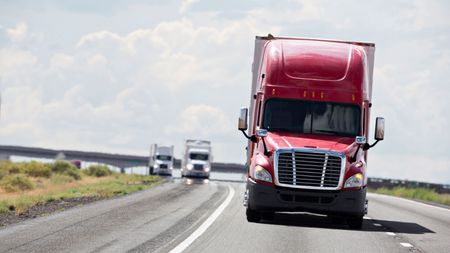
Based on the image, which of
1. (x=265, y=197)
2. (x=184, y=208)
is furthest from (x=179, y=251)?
(x=184, y=208)

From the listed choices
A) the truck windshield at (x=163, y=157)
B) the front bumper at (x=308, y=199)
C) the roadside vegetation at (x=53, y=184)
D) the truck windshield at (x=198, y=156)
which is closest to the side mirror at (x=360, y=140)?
the front bumper at (x=308, y=199)

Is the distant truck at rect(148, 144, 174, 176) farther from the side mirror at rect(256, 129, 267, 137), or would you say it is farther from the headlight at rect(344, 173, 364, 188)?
the headlight at rect(344, 173, 364, 188)

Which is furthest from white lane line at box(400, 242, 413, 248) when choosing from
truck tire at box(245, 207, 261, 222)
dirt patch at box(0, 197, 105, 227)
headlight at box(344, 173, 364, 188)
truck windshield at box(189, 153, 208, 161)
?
truck windshield at box(189, 153, 208, 161)

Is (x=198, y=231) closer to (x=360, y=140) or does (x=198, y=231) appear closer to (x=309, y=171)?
(x=309, y=171)

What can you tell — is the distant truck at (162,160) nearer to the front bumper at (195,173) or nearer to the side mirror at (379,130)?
the front bumper at (195,173)

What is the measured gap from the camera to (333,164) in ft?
69.5

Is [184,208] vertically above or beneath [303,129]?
beneath

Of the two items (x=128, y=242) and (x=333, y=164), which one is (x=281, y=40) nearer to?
(x=333, y=164)

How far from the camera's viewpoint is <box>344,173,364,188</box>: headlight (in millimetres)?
21203

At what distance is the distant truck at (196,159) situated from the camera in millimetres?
75562

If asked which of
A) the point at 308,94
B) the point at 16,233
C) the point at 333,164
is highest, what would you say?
the point at 308,94

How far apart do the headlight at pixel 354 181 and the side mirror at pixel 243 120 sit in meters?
2.42

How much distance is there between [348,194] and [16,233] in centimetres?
684

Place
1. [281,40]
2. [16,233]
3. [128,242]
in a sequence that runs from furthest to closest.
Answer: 1. [281,40]
2. [16,233]
3. [128,242]
